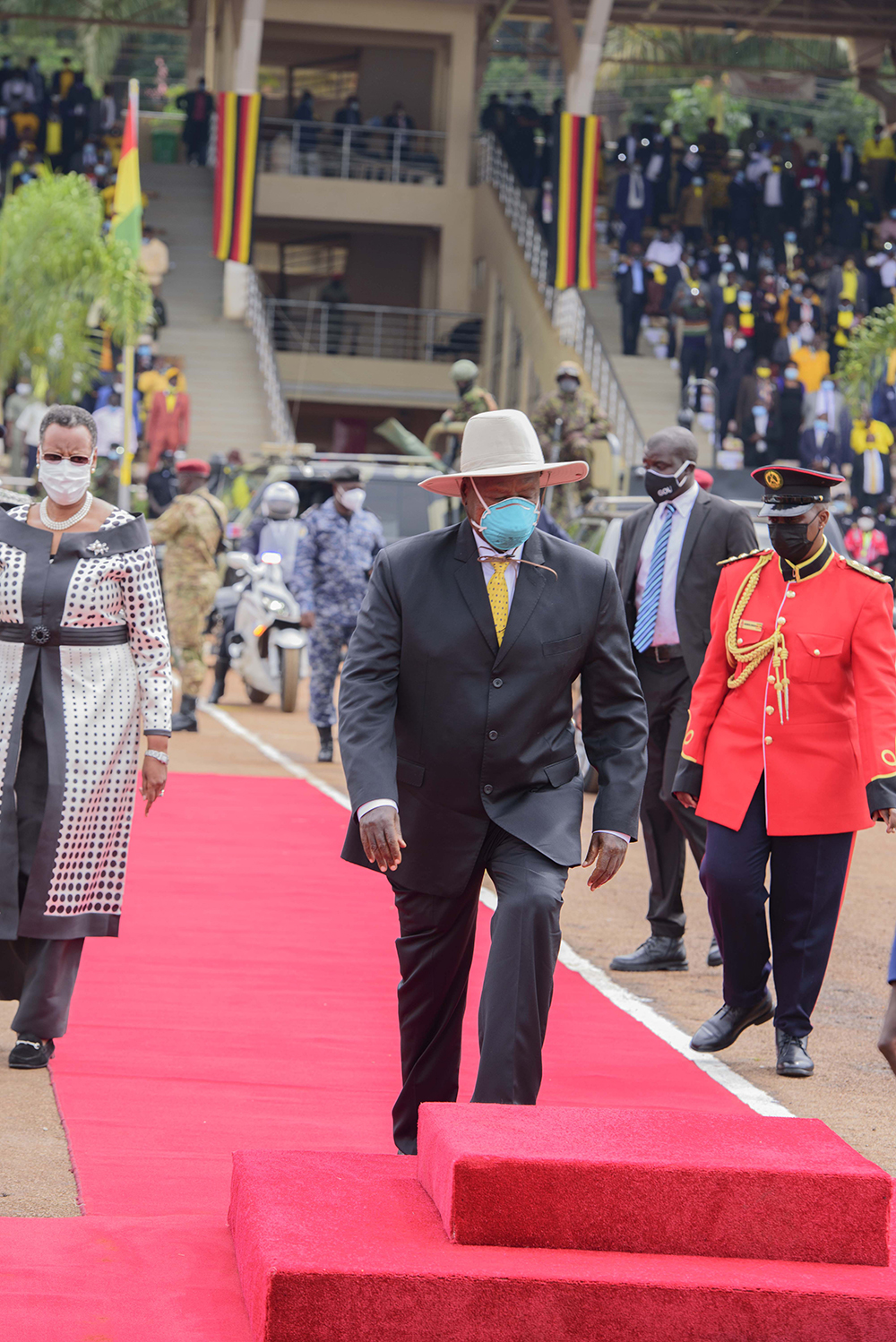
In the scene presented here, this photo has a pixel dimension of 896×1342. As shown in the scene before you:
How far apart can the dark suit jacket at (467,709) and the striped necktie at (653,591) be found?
9.70 feet

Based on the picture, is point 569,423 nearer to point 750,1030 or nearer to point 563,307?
point 750,1030

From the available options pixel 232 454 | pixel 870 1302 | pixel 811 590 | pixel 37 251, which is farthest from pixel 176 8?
pixel 870 1302

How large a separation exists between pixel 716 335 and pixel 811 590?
22253 mm

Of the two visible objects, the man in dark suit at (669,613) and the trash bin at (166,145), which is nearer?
the man in dark suit at (669,613)

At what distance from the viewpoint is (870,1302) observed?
12.8 feet

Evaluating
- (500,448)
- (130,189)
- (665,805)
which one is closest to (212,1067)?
(500,448)

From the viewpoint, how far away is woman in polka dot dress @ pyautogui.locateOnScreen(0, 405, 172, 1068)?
6.08m

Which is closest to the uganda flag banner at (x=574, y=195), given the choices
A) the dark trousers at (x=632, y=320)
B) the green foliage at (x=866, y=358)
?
the dark trousers at (x=632, y=320)

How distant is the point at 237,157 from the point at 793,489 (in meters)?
27.0

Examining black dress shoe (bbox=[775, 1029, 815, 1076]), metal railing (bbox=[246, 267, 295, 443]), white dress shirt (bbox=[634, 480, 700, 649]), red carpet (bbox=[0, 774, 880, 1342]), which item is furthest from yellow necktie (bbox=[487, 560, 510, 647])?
metal railing (bbox=[246, 267, 295, 443])

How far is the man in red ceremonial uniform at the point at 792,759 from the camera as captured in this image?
637cm

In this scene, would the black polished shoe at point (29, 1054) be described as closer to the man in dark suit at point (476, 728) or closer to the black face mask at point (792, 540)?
the man in dark suit at point (476, 728)

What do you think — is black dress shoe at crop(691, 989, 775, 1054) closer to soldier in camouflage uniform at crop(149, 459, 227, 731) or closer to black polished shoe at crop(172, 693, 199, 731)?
soldier in camouflage uniform at crop(149, 459, 227, 731)

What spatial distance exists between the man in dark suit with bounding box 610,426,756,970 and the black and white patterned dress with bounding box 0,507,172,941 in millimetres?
2354
